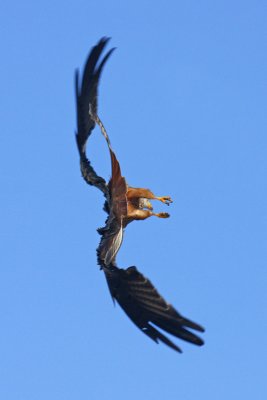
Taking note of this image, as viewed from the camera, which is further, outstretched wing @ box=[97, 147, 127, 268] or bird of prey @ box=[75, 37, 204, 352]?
outstretched wing @ box=[97, 147, 127, 268]

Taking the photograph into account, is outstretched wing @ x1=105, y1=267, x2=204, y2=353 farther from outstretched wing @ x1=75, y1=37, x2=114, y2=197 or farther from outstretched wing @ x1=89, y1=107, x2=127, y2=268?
outstretched wing @ x1=75, y1=37, x2=114, y2=197

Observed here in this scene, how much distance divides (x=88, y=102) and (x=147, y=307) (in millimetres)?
9329

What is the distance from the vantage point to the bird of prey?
22.6 m

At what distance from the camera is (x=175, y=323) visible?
22328 mm

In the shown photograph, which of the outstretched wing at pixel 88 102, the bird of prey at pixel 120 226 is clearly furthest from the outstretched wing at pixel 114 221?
the outstretched wing at pixel 88 102

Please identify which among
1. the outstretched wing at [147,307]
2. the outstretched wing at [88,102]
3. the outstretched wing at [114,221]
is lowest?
the outstretched wing at [147,307]

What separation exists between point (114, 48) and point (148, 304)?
8784 millimetres

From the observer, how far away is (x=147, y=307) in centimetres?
2319

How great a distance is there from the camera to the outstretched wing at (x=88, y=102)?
2883 centimetres

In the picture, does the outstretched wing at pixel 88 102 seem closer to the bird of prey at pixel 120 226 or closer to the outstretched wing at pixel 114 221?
the bird of prey at pixel 120 226

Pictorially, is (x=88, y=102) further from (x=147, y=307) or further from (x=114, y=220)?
(x=147, y=307)

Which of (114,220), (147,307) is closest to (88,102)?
(114,220)

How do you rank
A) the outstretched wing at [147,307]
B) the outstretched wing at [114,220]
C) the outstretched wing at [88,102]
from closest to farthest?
the outstretched wing at [147,307] < the outstretched wing at [114,220] < the outstretched wing at [88,102]

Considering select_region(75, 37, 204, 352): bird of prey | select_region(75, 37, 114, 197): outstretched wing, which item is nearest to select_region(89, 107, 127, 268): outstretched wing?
select_region(75, 37, 204, 352): bird of prey
